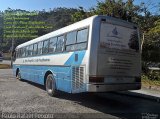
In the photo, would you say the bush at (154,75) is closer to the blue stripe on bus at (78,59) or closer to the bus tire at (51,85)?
the bus tire at (51,85)

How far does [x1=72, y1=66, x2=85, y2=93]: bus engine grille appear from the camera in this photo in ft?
33.3

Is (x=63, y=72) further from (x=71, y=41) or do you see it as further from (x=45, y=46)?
(x=45, y=46)

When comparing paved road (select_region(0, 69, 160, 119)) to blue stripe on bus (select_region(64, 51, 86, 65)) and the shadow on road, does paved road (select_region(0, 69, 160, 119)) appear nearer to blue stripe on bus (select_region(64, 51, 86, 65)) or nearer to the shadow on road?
the shadow on road

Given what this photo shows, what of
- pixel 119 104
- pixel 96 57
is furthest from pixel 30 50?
pixel 96 57

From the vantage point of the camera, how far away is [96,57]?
992 cm

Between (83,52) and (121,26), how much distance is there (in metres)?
1.78

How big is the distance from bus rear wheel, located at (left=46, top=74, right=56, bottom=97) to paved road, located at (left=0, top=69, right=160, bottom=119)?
0.89 feet

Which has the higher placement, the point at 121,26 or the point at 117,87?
the point at 121,26

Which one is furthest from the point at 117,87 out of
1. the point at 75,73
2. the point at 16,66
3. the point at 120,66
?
the point at 16,66

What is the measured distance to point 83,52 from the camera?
1024 cm

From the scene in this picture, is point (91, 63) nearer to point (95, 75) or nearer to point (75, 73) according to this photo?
point (95, 75)

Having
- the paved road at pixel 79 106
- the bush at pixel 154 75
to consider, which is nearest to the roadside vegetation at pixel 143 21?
the bush at pixel 154 75

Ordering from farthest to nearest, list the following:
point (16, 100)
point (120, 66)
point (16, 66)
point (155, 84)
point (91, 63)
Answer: point (16, 66), point (155, 84), point (16, 100), point (120, 66), point (91, 63)

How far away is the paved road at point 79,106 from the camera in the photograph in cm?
937
